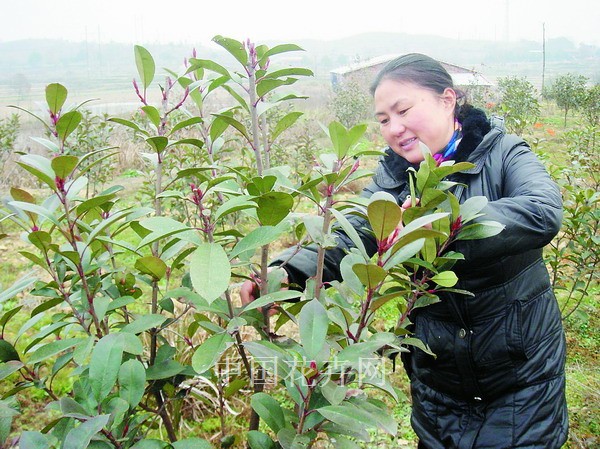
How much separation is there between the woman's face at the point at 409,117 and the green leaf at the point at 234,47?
2.17 ft

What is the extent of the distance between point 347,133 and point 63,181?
497 millimetres

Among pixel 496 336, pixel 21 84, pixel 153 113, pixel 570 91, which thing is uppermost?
pixel 21 84

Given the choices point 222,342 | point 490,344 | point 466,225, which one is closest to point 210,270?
point 222,342

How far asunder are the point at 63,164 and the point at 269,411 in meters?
0.54

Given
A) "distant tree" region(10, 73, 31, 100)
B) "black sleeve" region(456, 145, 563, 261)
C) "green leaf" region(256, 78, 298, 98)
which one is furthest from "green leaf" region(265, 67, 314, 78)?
"distant tree" region(10, 73, 31, 100)

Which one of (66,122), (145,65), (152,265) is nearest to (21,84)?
(145,65)

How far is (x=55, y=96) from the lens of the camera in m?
0.92

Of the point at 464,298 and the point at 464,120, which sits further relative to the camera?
the point at 464,120

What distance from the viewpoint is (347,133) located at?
866 millimetres

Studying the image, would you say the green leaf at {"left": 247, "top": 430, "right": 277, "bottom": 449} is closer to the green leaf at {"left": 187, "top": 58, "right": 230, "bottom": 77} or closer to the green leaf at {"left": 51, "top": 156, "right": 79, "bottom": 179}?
the green leaf at {"left": 51, "top": 156, "right": 79, "bottom": 179}

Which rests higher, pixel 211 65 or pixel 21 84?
pixel 21 84

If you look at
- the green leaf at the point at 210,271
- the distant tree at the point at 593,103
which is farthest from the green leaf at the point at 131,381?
the distant tree at the point at 593,103

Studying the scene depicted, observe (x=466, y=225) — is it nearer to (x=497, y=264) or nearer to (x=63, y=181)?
(x=497, y=264)

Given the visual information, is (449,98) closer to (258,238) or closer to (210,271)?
(258,238)
